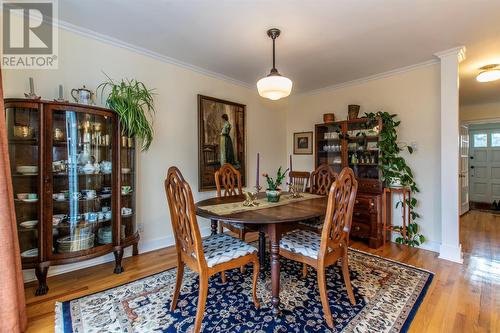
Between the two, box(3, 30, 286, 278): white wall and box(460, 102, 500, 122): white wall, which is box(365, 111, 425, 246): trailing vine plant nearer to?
box(3, 30, 286, 278): white wall

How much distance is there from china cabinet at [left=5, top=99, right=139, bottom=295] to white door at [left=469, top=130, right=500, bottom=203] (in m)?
7.57

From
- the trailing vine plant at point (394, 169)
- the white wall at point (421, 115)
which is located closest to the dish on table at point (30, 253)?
the trailing vine plant at point (394, 169)

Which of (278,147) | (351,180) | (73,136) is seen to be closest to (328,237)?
(351,180)

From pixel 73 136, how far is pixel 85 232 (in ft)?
3.05

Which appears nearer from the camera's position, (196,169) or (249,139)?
(196,169)

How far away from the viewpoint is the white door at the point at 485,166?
18.3 feet

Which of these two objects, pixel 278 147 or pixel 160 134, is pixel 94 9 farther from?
pixel 278 147

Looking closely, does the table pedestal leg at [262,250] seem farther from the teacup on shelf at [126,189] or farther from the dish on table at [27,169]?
the dish on table at [27,169]

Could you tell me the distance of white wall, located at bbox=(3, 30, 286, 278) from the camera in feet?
7.82

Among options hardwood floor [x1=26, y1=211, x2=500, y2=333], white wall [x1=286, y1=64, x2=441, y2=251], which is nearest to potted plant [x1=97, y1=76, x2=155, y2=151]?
hardwood floor [x1=26, y1=211, x2=500, y2=333]

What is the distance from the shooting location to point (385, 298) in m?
1.95

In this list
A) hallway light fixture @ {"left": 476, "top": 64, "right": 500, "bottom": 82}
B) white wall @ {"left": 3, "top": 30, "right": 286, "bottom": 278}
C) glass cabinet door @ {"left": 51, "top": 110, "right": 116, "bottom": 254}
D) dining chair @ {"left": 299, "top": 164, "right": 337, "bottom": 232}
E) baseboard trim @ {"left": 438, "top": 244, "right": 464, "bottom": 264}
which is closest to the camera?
glass cabinet door @ {"left": 51, "top": 110, "right": 116, "bottom": 254}

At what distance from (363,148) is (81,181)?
361cm

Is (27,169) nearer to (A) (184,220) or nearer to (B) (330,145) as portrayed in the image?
(A) (184,220)
